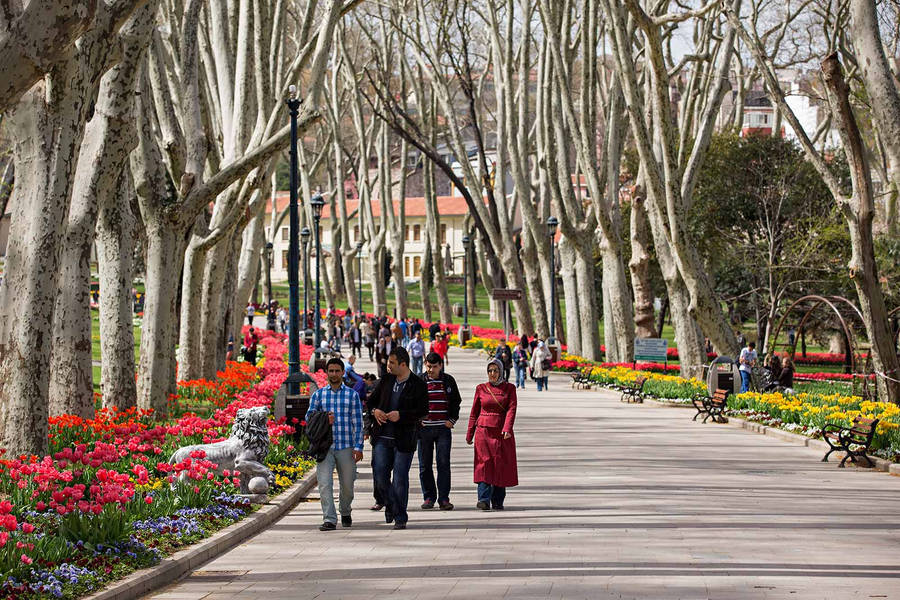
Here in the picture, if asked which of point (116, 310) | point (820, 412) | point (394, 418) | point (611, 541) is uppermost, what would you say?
point (116, 310)

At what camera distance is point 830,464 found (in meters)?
16.5

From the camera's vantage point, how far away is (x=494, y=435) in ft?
38.9

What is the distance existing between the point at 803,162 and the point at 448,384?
36.0 metres

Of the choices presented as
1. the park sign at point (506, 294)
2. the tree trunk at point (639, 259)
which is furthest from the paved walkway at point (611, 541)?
the park sign at point (506, 294)

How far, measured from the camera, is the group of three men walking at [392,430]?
10727 mm

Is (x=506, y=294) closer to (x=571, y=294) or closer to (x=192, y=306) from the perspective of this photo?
(x=571, y=294)

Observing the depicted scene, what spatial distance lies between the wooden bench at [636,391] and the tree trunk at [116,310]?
1329cm

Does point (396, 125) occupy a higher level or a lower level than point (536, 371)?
higher

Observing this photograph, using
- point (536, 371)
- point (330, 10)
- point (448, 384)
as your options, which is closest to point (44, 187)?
point (448, 384)

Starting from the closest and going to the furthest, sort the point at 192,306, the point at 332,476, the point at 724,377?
1. the point at 332,476
2. the point at 192,306
3. the point at 724,377

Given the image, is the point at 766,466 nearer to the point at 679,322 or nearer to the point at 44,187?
the point at 44,187

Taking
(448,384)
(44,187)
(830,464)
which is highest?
(44,187)

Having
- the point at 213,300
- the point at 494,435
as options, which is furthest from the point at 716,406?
the point at 494,435

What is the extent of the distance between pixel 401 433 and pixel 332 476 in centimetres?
78
